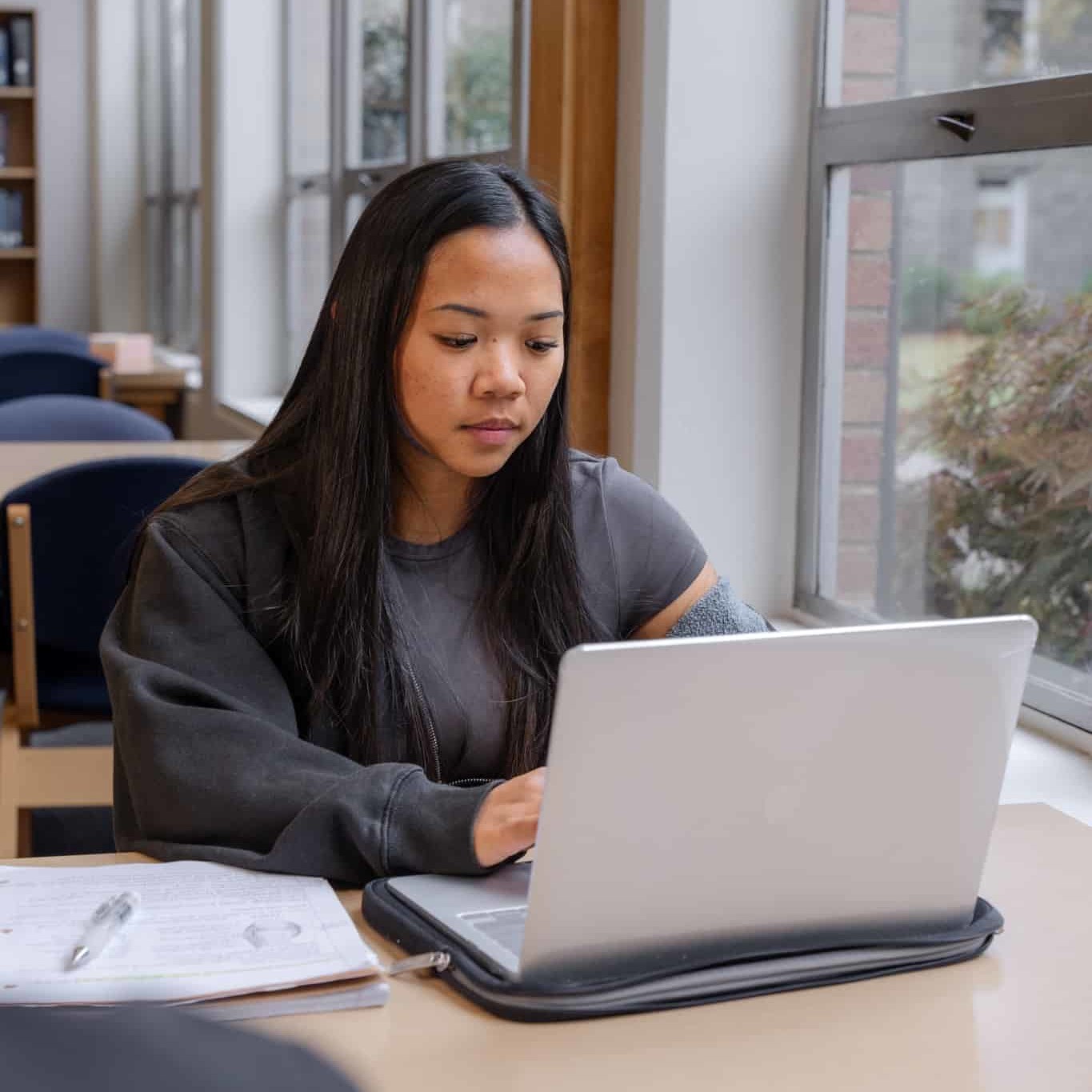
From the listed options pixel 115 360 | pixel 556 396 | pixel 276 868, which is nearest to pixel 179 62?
pixel 115 360

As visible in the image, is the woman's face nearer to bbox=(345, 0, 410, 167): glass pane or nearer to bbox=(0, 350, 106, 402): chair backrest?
bbox=(345, 0, 410, 167): glass pane

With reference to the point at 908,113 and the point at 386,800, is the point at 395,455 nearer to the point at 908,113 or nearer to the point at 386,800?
the point at 386,800

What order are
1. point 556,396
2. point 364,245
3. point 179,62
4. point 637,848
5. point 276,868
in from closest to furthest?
point 637,848 < point 276,868 < point 364,245 < point 556,396 < point 179,62

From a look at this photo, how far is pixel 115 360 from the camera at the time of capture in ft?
18.0

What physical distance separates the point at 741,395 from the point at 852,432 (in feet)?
0.53

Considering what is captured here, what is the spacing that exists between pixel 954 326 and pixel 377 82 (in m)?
2.53

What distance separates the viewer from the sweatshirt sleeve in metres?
1.20

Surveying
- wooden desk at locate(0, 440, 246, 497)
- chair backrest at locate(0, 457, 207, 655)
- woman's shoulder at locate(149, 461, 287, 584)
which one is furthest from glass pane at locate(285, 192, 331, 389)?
woman's shoulder at locate(149, 461, 287, 584)

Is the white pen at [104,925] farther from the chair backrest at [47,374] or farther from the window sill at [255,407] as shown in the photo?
the chair backrest at [47,374]

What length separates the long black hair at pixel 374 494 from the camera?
1450 mm

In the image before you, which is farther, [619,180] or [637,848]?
[619,180]

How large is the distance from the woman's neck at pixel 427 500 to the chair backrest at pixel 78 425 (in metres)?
2.30

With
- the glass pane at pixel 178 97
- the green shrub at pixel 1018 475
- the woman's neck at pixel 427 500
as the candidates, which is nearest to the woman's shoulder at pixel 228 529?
the woman's neck at pixel 427 500

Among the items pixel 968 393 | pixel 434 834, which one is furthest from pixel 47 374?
pixel 434 834
